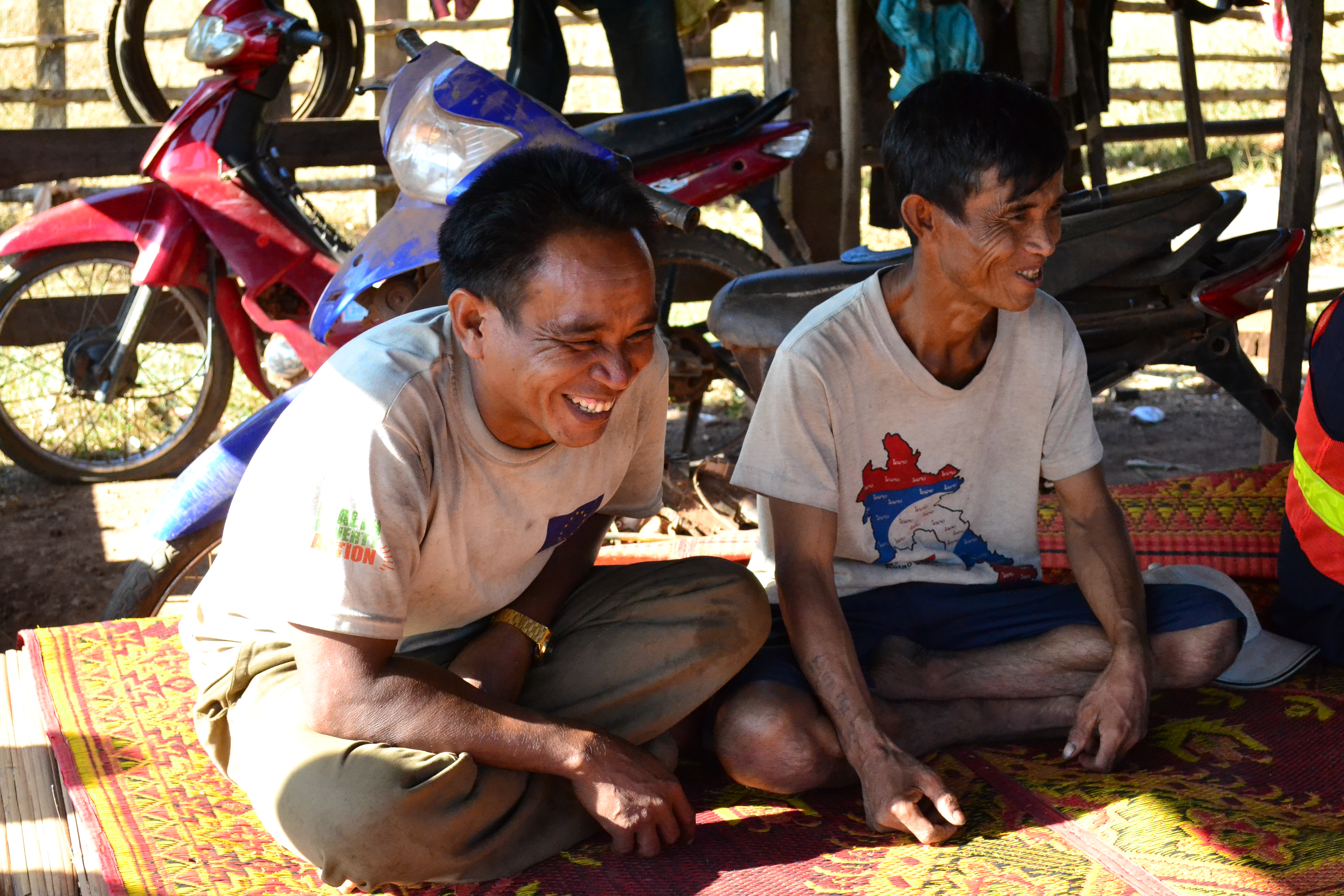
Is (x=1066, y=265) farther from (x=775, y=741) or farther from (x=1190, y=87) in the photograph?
(x=1190, y=87)

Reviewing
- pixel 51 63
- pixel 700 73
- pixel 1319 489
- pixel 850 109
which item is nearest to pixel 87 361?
pixel 850 109

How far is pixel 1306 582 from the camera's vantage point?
2.39 meters

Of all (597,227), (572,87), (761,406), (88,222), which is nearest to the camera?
(597,227)

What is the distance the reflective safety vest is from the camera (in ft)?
7.25

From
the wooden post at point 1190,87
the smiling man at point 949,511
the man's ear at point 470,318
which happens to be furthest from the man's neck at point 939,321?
the wooden post at point 1190,87

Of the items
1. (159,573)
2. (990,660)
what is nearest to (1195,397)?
→ (990,660)

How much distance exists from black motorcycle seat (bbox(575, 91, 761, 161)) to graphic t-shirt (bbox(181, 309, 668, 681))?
151 cm

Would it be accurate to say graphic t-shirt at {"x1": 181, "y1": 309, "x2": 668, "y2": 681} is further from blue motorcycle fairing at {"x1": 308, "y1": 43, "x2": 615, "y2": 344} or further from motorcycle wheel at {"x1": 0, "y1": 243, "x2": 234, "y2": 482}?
motorcycle wheel at {"x1": 0, "y1": 243, "x2": 234, "y2": 482}

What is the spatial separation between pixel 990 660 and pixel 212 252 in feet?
9.48

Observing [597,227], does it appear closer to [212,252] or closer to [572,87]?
[212,252]

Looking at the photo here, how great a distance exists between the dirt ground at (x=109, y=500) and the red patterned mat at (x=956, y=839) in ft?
4.11

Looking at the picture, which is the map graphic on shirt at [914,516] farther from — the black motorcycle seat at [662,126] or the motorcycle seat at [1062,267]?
the black motorcycle seat at [662,126]

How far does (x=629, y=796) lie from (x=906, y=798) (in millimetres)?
406

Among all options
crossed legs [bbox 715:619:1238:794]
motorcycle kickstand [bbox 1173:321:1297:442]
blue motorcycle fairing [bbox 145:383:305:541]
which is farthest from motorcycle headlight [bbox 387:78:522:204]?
motorcycle kickstand [bbox 1173:321:1297:442]
